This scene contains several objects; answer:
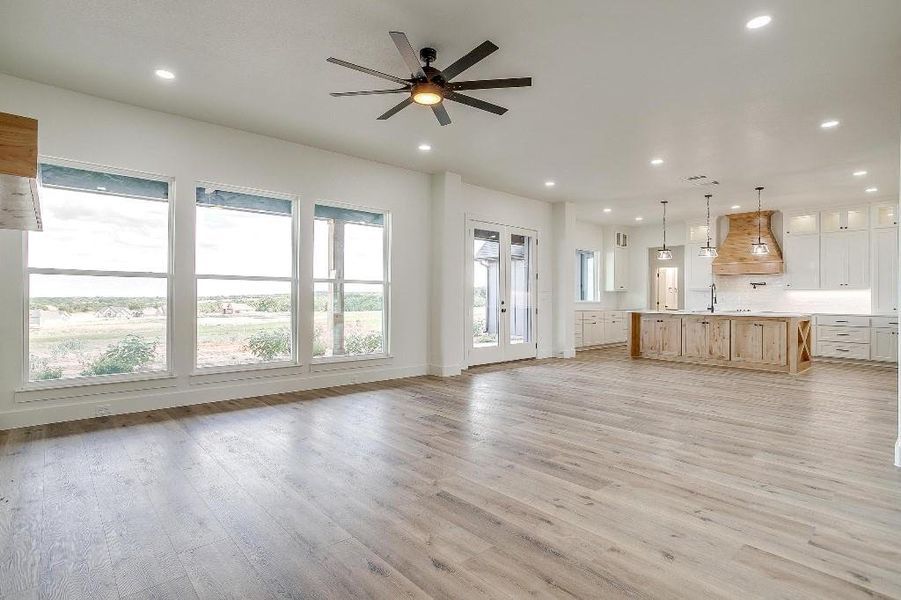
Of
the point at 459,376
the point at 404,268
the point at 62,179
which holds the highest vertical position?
the point at 62,179

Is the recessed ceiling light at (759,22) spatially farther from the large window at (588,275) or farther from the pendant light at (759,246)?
the large window at (588,275)

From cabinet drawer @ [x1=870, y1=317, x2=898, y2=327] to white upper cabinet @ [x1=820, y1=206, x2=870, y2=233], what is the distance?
5.62 feet

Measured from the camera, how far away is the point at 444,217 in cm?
720

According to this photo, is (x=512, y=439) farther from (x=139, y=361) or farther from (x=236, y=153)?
(x=236, y=153)

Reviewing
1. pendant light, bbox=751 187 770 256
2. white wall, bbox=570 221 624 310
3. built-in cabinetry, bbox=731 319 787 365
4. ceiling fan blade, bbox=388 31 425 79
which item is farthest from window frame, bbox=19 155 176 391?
white wall, bbox=570 221 624 310

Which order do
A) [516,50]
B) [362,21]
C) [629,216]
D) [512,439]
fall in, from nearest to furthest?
[362,21], [516,50], [512,439], [629,216]

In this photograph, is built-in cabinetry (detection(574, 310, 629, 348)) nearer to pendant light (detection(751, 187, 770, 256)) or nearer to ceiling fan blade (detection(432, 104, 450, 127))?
pendant light (detection(751, 187, 770, 256))

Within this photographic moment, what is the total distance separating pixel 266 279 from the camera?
580 cm

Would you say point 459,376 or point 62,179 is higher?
point 62,179

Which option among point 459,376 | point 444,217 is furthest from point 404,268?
point 459,376

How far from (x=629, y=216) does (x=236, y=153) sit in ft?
28.2

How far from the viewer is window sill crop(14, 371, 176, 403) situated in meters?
4.28

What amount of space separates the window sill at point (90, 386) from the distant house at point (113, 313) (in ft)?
1.98

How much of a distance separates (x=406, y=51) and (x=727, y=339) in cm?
751
